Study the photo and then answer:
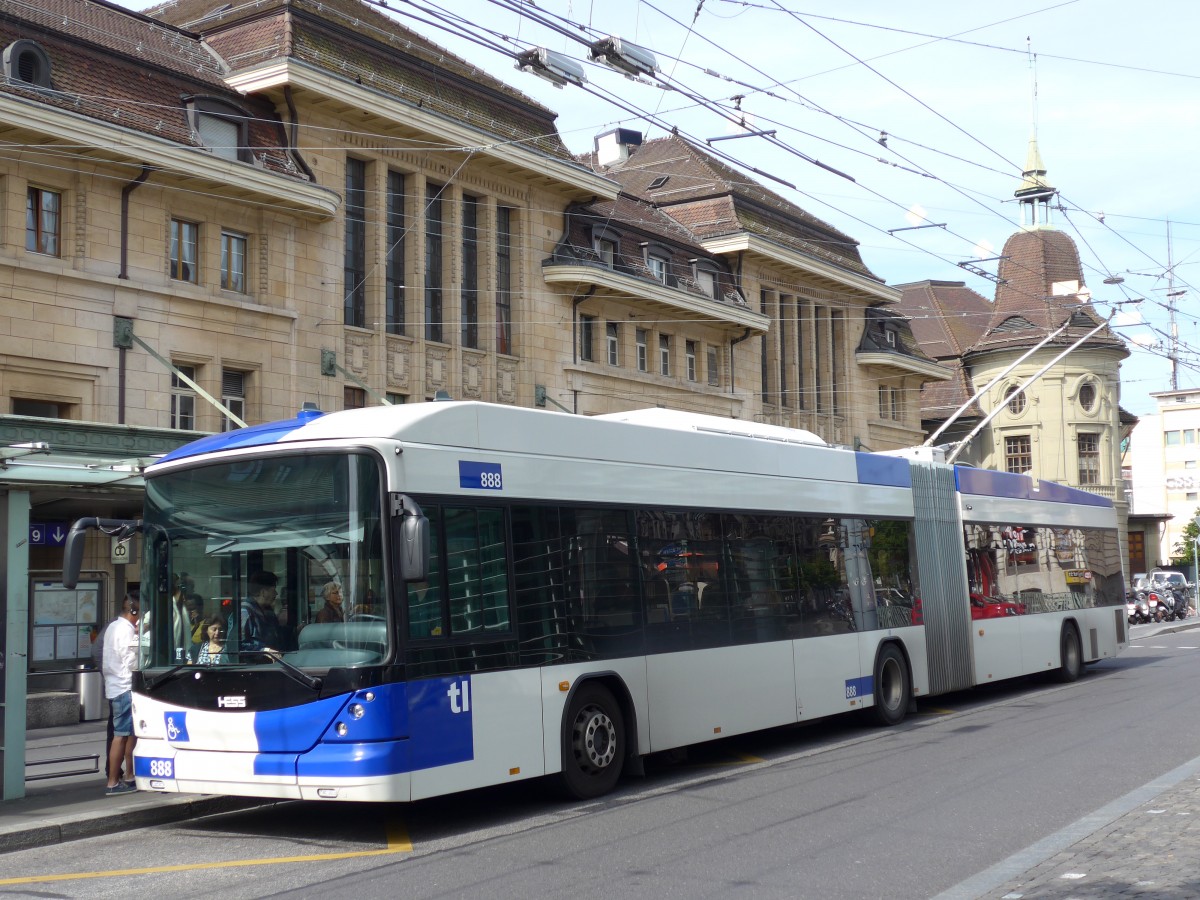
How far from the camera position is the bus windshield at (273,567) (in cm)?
954

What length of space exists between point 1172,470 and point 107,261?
350ft

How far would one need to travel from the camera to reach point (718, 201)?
42125mm

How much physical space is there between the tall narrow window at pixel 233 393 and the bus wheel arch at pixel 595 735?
49.6 ft

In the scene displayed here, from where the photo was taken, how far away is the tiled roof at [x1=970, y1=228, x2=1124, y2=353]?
68.2 m

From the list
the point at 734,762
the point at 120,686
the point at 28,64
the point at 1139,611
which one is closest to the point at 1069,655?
the point at 734,762

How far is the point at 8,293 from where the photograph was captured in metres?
21.4

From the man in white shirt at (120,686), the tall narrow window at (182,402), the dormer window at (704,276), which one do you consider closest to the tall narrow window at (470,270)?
the tall narrow window at (182,402)

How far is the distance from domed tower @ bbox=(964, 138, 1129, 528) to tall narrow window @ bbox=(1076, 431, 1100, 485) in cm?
5

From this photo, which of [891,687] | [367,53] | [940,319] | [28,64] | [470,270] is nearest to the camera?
[891,687]

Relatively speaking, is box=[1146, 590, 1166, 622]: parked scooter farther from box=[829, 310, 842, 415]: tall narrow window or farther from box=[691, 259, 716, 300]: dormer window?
box=[691, 259, 716, 300]: dormer window

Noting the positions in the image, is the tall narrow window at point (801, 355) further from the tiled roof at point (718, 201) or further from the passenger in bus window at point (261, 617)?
the passenger in bus window at point (261, 617)

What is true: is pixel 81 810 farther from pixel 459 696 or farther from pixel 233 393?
pixel 233 393

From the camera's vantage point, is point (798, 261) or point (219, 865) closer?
point (219, 865)

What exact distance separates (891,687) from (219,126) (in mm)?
16115
